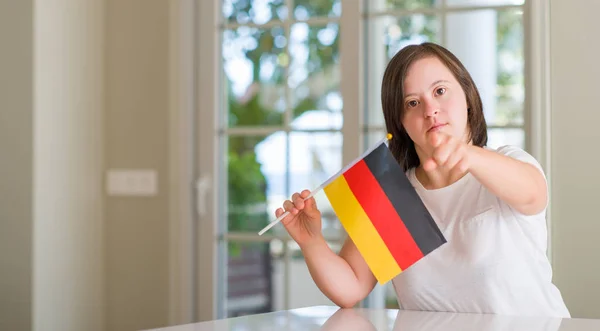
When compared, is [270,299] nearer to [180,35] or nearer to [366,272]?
[180,35]

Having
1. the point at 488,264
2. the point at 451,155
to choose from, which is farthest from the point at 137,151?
the point at 451,155

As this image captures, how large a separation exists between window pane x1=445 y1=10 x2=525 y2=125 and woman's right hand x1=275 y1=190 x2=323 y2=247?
1.38 metres

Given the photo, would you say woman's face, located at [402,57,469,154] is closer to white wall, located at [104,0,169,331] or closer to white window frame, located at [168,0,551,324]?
white window frame, located at [168,0,551,324]

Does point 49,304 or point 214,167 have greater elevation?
point 214,167

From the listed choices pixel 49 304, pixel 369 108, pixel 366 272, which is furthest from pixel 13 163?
pixel 366 272

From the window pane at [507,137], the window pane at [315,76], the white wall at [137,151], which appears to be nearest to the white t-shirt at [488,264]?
the window pane at [507,137]

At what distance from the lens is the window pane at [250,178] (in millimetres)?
3641

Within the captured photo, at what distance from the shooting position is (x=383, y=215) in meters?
1.81

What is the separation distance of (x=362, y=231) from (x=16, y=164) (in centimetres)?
219

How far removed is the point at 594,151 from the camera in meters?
2.90

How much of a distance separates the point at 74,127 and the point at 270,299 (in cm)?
119

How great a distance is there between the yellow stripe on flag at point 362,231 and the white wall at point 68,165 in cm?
203

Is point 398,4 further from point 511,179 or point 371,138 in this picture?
point 511,179

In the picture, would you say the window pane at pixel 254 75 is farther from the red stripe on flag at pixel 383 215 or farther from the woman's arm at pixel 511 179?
the woman's arm at pixel 511 179
